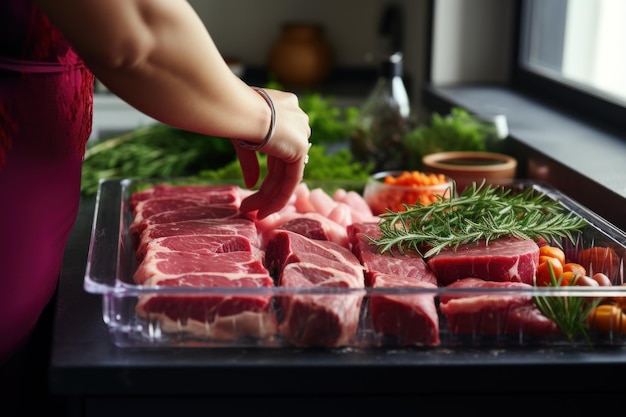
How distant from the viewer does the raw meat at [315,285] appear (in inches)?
41.0

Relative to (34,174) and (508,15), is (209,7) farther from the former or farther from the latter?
(34,174)

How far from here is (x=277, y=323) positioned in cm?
106

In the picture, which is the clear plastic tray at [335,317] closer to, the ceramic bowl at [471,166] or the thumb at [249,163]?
the thumb at [249,163]

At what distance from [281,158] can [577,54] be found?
1.49 meters

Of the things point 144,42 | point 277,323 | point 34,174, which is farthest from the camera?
point 34,174

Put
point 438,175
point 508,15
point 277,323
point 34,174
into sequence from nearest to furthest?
point 277,323 → point 34,174 → point 438,175 → point 508,15

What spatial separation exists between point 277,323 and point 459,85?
1.94 meters

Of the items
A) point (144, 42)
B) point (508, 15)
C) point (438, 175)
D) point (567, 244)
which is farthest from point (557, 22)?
point (144, 42)

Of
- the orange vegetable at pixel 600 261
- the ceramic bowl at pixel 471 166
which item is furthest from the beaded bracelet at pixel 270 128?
the ceramic bowl at pixel 471 166

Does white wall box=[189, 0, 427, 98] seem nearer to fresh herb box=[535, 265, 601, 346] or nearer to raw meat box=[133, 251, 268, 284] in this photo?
raw meat box=[133, 251, 268, 284]

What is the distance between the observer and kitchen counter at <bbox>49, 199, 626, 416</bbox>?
1025mm

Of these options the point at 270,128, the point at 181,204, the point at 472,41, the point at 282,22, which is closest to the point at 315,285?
the point at 270,128

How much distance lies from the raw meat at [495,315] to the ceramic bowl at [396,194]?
19.9 inches

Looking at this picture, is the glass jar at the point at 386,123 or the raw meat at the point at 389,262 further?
the glass jar at the point at 386,123
